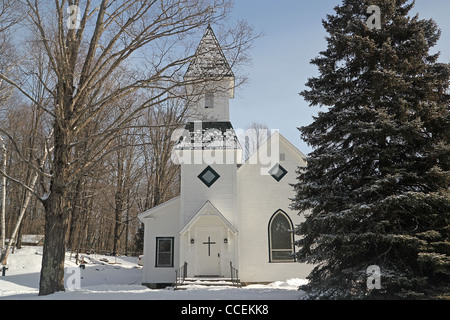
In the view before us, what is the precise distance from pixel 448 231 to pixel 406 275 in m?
1.25

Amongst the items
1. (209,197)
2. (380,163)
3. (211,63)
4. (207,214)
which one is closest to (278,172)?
(209,197)

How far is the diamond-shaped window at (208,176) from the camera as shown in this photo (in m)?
17.4

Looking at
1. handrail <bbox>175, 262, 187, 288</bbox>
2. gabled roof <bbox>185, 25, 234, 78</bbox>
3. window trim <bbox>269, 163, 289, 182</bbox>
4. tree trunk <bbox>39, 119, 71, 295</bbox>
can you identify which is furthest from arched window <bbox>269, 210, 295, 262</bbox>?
tree trunk <bbox>39, 119, 71, 295</bbox>

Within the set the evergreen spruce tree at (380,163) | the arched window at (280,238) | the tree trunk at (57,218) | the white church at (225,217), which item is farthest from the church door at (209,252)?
the evergreen spruce tree at (380,163)

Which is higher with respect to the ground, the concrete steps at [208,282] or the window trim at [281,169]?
the window trim at [281,169]

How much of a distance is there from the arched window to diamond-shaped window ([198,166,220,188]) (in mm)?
3303

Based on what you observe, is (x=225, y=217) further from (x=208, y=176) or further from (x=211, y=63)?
(x=211, y=63)

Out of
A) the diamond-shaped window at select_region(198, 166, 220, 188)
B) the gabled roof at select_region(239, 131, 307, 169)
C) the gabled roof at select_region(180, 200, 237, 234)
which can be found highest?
the gabled roof at select_region(239, 131, 307, 169)

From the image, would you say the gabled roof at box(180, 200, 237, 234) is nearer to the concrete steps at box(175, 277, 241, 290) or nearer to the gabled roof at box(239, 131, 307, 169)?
the concrete steps at box(175, 277, 241, 290)

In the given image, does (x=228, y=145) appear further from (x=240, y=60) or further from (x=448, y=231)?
(x=448, y=231)

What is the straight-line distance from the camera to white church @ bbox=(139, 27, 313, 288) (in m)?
16.5

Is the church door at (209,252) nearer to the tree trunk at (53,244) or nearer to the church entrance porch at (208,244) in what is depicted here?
the church entrance porch at (208,244)

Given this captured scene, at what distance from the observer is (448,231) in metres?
7.47
